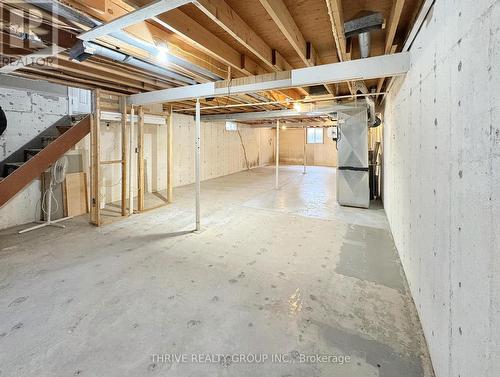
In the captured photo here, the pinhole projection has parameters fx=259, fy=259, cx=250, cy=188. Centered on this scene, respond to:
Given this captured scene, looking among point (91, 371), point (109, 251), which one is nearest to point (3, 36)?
point (109, 251)

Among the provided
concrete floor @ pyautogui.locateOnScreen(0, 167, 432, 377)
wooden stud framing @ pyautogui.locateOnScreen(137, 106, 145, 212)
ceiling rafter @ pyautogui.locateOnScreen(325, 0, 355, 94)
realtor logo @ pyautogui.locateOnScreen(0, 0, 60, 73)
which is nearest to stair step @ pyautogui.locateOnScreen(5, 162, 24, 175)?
concrete floor @ pyautogui.locateOnScreen(0, 167, 432, 377)

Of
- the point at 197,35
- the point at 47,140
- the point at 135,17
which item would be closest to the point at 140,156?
the point at 47,140

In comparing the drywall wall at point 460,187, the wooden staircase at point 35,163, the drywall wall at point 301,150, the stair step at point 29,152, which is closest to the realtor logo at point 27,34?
the wooden staircase at point 35,163

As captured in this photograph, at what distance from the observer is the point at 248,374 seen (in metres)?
1.43

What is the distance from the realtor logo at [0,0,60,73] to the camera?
184cm

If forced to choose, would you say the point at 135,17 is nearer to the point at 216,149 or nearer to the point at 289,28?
the point at 289,28

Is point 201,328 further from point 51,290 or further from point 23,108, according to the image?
point 23,108

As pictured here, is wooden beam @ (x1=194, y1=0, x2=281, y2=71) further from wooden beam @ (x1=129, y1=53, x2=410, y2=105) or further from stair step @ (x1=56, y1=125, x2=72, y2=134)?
stair step @ (x1=56, y1=125, x2=72, y2=134)

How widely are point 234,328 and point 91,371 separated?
0.85 metres

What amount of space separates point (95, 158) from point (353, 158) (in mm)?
4572

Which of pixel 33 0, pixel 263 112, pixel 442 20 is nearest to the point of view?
pixel 442 20

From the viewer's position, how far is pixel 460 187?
1108 millimetres

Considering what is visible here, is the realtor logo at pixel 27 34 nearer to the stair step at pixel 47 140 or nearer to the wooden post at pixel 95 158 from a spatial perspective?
the wooden post at pixel 95 158

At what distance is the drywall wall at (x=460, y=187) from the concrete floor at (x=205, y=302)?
451 millimetres
